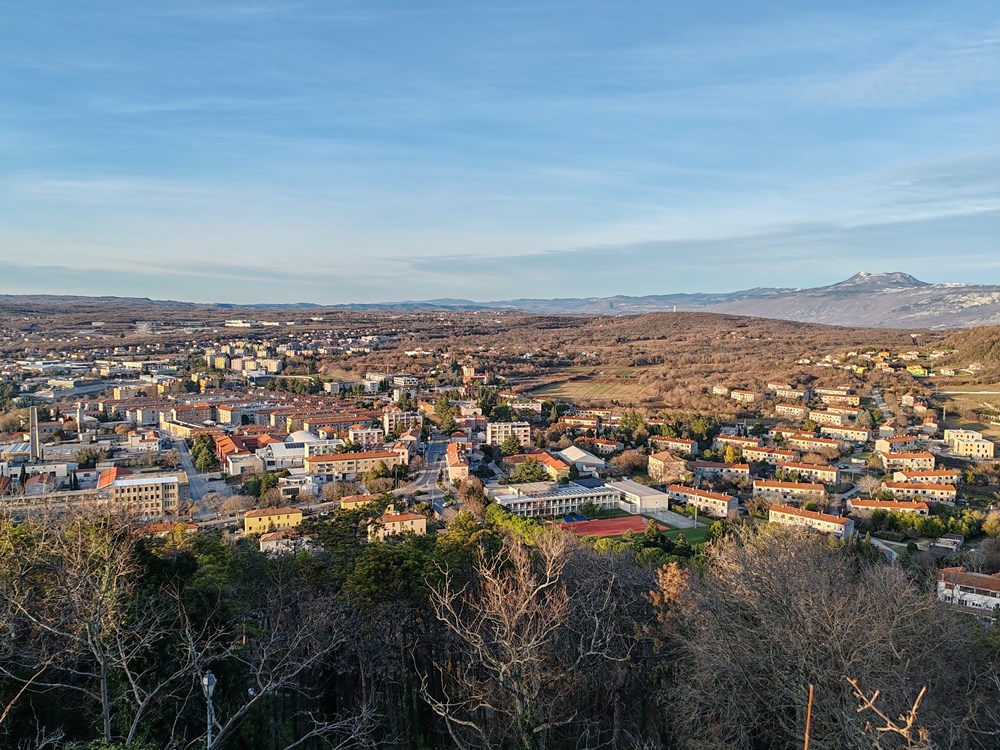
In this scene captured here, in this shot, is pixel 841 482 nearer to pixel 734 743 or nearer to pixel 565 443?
pixel 565 443

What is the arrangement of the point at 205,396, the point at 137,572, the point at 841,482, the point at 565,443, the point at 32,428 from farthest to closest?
1. the point at 205,396
2. the point at 565,443
3. the point at 32,428
4. the point at 841,482
5. the point at 137,572

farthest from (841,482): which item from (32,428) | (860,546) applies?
(32,428)

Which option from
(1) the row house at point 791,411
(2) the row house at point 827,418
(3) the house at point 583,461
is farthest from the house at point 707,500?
(1) the row house at point 791,411

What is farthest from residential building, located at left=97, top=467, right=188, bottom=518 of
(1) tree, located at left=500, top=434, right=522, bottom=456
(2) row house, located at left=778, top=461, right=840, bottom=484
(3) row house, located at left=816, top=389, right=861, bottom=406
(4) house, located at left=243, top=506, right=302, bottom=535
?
(3) row house, located at left=816, top=389, right=861, bottom=406

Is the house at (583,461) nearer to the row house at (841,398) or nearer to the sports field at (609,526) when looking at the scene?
the sports field at (609,526)

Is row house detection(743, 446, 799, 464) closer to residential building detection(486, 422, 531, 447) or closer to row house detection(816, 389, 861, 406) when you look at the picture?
residential building detection(486, 422, 531, 447)

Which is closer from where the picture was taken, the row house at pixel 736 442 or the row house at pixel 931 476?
the row house at pixel 931 476
